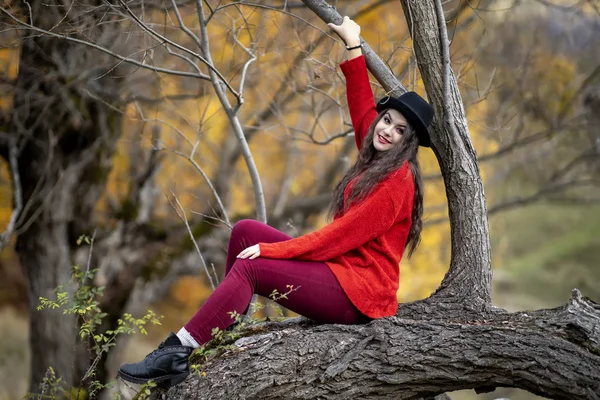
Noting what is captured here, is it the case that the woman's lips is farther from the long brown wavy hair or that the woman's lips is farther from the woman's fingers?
the woman's fingers

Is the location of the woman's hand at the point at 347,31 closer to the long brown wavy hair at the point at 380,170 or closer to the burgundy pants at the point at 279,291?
the long brown wavy hair at the point at 380,170

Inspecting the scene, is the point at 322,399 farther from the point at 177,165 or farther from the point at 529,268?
the point at 529,268

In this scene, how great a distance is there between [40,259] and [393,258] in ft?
15.4

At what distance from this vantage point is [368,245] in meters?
3.17

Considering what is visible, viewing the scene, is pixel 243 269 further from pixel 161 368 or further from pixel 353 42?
pixel 353 42

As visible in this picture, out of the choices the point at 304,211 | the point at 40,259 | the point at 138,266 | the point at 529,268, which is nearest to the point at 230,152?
the point at 304,211

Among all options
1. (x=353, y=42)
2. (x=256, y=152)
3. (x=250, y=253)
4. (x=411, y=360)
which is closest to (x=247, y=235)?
(x=250, y=253)

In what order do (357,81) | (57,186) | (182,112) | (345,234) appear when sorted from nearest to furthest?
(345,234) → (357,81) → (57,186) → (182,112)

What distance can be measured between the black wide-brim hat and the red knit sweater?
225 mm

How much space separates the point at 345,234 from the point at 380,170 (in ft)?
1.21

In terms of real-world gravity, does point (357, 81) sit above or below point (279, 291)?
above

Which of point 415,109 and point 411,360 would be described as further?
point 415,109

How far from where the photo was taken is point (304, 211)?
803 cm

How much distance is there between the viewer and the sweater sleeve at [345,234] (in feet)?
9.99
